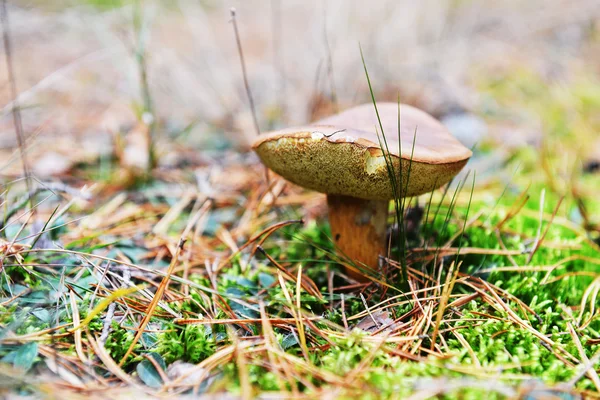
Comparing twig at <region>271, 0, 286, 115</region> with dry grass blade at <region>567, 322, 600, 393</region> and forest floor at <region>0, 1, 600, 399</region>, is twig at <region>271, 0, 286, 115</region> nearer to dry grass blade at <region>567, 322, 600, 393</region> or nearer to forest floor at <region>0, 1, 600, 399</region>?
forest floor at <region>0, 1, 600, 399</region>

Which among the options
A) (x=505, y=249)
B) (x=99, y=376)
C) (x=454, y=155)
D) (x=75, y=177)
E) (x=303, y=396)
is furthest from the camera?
(x=75, y=177)

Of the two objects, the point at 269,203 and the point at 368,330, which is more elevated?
the point at 269,203

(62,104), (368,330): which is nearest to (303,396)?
(368,330)

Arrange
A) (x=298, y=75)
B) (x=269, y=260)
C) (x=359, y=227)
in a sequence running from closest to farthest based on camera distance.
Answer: (x=359, y=227) < (x=269, y=260) < (x=298, y=75)

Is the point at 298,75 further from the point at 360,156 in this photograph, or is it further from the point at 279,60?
the point at 360,156

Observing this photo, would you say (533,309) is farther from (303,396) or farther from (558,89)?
(558,89)

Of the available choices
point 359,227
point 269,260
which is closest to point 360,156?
point 359,227
